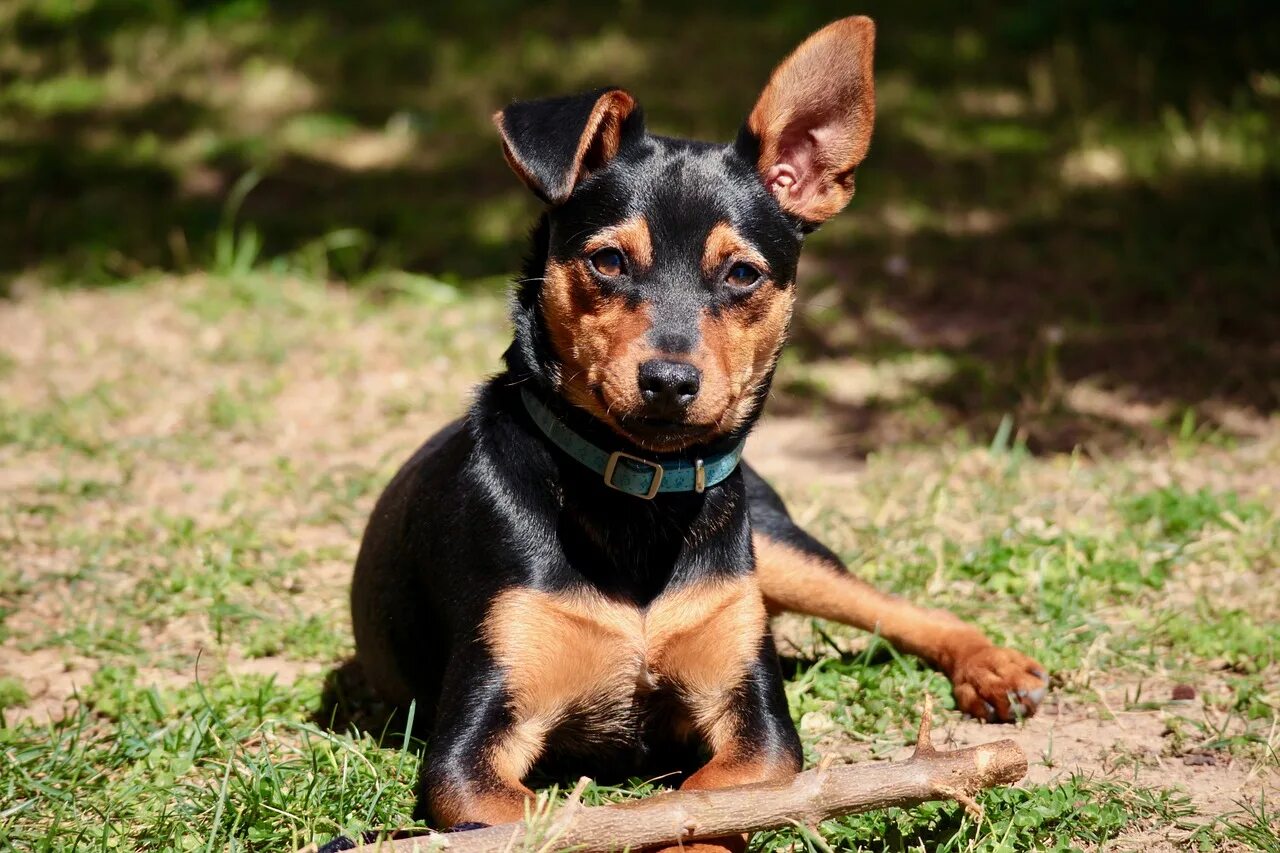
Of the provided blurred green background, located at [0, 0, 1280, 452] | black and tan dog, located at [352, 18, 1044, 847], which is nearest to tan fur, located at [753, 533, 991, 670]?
black and tan dog, located at [352, 18, 1044, 847]

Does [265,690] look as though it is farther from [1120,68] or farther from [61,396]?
[1120,68]

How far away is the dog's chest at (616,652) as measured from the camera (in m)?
3.51

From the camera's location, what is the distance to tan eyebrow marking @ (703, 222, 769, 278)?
3684mm

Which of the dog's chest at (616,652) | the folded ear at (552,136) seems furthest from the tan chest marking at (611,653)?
the folded ear at (552,136)

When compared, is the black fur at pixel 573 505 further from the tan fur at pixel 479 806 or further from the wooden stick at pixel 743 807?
the wooden stick at pixel 743 807

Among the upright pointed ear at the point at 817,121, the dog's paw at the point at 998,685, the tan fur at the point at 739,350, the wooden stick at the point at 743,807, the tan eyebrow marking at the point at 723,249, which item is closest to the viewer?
the wooden stick at the point at 743,807

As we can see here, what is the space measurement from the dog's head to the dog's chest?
0.45 metres

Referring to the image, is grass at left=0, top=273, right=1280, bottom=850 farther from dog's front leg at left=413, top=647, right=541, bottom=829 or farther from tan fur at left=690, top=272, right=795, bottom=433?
tan fur at left=690, top=272, right=795, bottom=433

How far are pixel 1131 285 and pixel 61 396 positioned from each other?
236 inches

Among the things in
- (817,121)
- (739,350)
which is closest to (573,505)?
(739,350)

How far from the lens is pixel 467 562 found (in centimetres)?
369

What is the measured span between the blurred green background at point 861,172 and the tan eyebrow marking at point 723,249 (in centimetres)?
308

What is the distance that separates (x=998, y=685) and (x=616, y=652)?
1290 mm

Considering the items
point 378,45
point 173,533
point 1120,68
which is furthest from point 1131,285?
point 378,45
